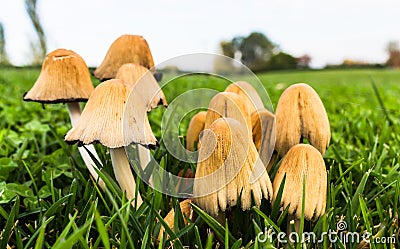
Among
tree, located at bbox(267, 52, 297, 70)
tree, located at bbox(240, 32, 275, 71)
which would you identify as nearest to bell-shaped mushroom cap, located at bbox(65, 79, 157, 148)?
tree, located at bbox(240, 32, 275, 71)

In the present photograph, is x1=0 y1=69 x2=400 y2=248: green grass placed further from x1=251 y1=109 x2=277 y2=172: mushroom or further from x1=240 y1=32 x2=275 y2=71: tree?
x1=240 y1=32 x2=275 y2=71: tree

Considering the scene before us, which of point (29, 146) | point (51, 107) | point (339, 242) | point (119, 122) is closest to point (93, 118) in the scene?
point (119, 122)

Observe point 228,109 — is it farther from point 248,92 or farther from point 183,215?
point 183,215

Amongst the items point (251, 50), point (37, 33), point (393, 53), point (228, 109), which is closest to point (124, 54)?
point (228, 109)

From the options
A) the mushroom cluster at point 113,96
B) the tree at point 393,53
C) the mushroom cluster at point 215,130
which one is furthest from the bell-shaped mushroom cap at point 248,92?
the tree at point 393,53

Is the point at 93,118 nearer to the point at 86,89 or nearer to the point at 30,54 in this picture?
the point at 86,89

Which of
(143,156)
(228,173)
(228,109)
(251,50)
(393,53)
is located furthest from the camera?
(393,53)
